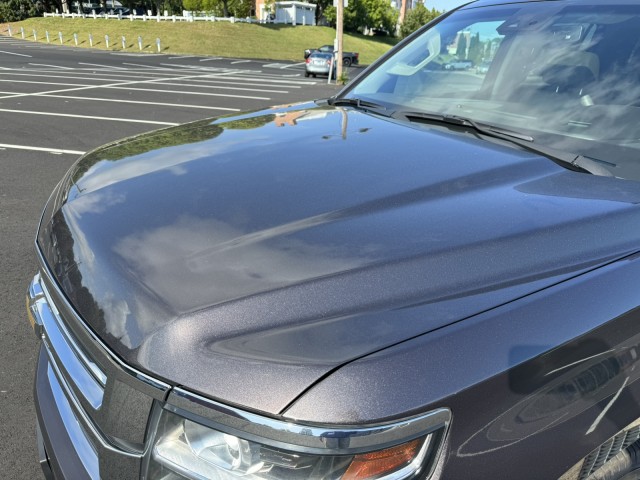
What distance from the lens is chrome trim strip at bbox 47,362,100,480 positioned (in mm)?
1299

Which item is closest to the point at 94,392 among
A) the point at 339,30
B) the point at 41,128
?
the point at 41,128

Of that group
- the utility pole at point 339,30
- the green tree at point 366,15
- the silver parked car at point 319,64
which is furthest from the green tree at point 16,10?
the utility pole at point 339,30

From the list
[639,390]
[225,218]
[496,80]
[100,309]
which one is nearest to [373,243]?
[225,218]

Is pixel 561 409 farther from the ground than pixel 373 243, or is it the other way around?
pixel 373 243

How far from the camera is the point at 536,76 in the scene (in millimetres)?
2449

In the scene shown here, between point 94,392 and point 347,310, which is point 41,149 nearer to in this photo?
point 94,392

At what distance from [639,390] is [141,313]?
1.28 meters

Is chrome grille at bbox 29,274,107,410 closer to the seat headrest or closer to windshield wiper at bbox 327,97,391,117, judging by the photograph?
windshield wiper at bbox 327,97,391,117

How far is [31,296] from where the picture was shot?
183cm

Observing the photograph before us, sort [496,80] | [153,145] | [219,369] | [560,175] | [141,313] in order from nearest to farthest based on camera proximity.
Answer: [219,369]
[141,313]
[560,175]
[153,145]
[496,80]

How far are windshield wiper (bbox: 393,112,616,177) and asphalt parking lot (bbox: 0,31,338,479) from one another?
7.42 feet

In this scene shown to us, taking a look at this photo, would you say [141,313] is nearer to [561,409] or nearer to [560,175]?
[561,409]

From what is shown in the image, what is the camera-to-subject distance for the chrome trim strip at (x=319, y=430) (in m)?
0.98

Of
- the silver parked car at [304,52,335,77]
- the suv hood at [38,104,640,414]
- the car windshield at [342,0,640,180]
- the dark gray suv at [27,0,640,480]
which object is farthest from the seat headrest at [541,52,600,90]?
the silver parked car at [304,52,335,77]
